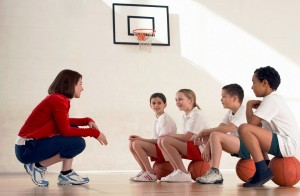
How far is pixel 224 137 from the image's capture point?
4.40 meters

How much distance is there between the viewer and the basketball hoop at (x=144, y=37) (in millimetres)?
8031

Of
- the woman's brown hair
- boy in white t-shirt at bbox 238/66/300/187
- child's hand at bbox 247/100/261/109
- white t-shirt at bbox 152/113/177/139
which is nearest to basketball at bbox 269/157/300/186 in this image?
boy in white t-shirt at bbox 238/66/300/187

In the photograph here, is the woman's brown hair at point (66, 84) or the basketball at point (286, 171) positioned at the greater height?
the woman's brown hair at point (66, 84)

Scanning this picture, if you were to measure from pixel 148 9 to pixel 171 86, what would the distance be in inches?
50.8

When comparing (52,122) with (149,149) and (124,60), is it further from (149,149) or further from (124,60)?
(124,60)

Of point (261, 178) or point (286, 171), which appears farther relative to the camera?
point (286, 171)

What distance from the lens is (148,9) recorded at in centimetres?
819

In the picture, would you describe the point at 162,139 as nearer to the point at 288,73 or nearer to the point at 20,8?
the point at 20,8

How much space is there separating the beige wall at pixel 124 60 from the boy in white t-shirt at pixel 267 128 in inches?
156

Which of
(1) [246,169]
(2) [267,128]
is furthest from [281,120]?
(1) [246,169]

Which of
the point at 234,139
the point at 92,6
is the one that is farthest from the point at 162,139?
the point at 92,6

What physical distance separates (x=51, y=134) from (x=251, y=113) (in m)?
1.66

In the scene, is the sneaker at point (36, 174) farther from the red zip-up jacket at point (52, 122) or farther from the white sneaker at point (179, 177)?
the white sneaker at point (179, 177)

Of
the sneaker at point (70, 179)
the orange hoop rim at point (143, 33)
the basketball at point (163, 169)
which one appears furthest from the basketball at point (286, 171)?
the orange hoop rim at point (143, 33)
